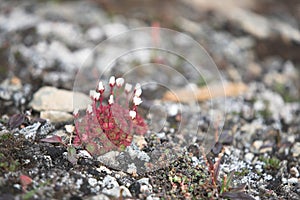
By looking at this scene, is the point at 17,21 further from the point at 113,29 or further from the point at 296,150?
the point at 296,150

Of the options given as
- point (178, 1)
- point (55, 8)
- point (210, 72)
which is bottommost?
point (210, 72)

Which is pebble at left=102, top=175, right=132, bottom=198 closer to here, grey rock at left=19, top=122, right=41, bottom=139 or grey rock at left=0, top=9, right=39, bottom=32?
grey rock at left=19, top=122, right=41, bottom=139

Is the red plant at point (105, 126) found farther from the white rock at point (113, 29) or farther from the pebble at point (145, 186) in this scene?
the white rock at point (113, 29)

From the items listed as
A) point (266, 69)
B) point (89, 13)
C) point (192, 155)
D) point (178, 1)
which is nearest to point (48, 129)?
point (192, 155)

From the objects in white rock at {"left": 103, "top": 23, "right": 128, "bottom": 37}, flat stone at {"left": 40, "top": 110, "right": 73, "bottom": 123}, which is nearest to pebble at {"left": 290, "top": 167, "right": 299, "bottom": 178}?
flat stone at {"left": 40, "top": 110, "right": 73, "bottom": 123}

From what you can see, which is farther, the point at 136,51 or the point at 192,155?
the point at 136,51

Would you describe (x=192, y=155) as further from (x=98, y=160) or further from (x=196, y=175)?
(x=98, y=160)
